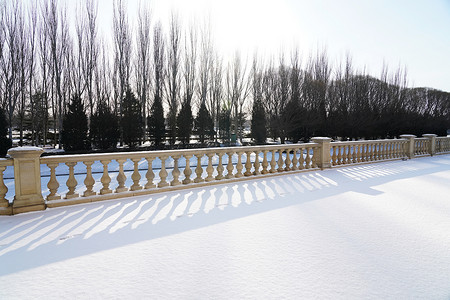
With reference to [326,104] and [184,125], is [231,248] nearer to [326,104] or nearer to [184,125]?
[184,125]

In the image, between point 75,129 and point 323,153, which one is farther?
point 75,129

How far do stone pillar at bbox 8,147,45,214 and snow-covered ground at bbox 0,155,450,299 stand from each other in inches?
9.8

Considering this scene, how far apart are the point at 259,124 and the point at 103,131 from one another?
1269cm

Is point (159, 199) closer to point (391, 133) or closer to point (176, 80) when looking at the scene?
point (176, 80)

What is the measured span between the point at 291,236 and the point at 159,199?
2778 mm

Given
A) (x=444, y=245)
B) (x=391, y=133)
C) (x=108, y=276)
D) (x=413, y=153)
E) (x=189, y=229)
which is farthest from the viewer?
(x=391, y=133)

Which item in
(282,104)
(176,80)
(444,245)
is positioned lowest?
(444,245)

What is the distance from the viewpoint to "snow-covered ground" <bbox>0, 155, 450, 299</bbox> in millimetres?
2420

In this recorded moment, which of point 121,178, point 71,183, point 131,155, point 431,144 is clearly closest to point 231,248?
point 121,178

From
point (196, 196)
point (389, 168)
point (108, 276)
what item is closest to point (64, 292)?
point (108, 276)

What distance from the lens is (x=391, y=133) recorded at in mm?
30328

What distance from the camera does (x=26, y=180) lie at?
4.51 metres

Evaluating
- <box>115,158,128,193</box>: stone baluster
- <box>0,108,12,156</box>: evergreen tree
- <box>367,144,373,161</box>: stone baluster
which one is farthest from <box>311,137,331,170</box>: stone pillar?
<box>0,108,12,156</box>: evergreen tree

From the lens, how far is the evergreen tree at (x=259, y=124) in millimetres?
24375
